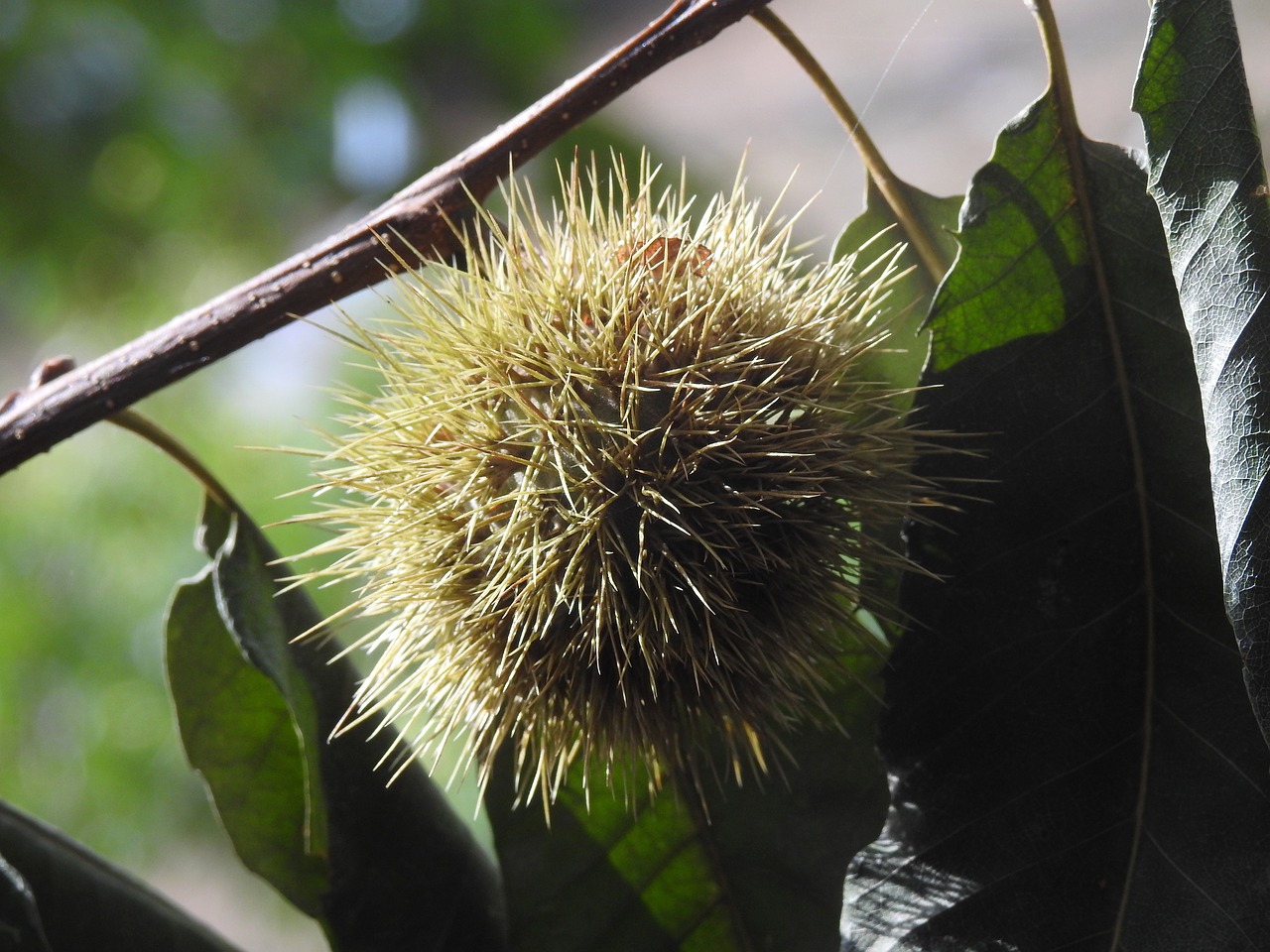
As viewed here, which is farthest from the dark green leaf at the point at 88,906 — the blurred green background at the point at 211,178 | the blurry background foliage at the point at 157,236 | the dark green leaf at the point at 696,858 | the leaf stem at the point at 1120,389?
the blurred green background at the point at 211,178

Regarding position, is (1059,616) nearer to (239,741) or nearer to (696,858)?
(696,858)

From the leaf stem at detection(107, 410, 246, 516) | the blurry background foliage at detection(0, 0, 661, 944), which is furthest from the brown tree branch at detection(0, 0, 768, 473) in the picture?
the blurry background foliage at detection(0, 0, 661, 944)

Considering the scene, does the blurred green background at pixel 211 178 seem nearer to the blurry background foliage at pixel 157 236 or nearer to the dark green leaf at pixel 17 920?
the blurry background foliage at pixel 157 236

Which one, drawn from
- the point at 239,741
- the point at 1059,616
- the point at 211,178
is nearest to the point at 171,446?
the point at 239,741

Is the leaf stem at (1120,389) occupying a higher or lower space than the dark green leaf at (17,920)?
higher

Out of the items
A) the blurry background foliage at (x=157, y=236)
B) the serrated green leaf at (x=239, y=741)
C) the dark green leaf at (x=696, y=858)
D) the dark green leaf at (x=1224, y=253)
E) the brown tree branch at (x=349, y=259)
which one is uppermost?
the blurry background foliage at (x=157, y=236)

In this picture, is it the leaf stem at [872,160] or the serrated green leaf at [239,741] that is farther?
the serrated green leaf at [239,741]

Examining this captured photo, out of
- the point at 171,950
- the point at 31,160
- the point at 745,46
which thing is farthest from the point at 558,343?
the point at 745,46

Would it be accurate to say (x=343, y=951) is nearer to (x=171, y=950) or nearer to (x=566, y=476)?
(x=171, y=950)
